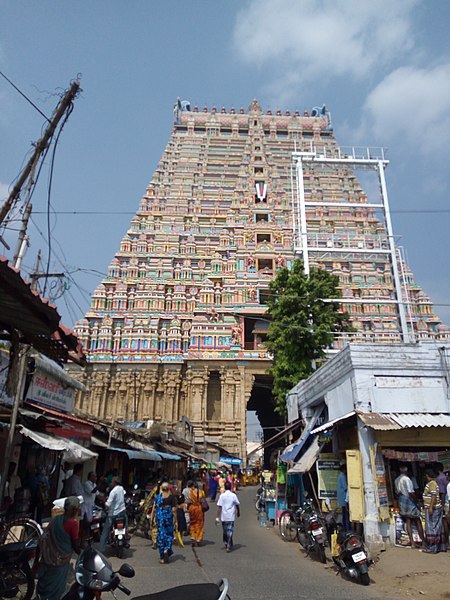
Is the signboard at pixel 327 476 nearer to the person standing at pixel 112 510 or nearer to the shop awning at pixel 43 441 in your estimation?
the person standing at pixel 112 510

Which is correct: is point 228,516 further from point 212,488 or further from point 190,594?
point 212,488

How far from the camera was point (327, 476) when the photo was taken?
10.8 metres

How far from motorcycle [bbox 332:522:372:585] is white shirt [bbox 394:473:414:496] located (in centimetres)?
228

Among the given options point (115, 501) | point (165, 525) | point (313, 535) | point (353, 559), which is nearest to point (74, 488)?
point (115, 501)

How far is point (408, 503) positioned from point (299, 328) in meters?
8.56

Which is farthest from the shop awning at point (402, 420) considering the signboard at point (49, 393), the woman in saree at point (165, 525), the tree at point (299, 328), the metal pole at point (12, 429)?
the signboard at point (49, 393)

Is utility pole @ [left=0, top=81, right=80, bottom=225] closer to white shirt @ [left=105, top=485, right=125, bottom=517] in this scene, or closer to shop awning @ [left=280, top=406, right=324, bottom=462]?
white shirt @ [left=105, top=485, right=125, bottom=517]

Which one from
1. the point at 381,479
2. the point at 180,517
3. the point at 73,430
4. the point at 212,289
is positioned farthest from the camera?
the point at 212,289

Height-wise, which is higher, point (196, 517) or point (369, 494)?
point (369, 494)

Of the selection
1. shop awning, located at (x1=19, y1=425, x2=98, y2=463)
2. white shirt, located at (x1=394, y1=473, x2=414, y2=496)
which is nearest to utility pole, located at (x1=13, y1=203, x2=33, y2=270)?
shop awning, located at (x1=19, y1=425, x2=98, y2=463)

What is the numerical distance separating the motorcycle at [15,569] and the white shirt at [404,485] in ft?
22.4

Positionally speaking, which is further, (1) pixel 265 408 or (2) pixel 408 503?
(1) pixel 265 408

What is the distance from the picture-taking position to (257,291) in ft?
116

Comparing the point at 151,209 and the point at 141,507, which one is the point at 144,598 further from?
the point at 151,209
